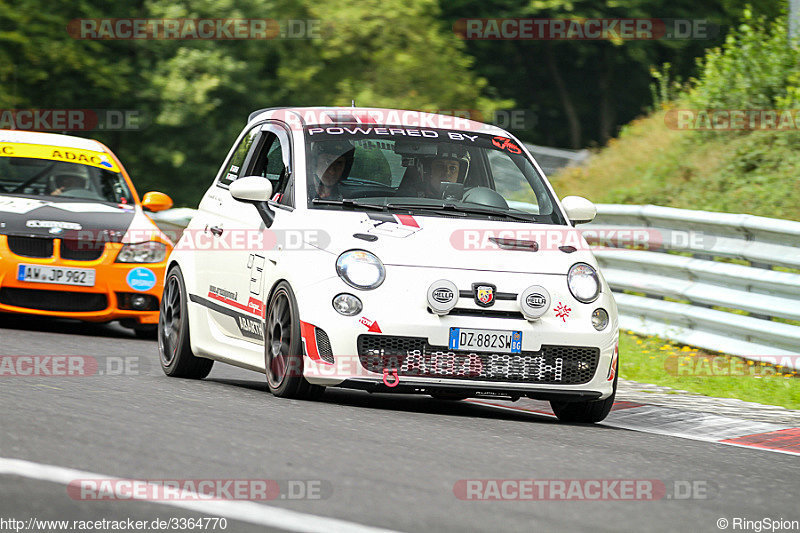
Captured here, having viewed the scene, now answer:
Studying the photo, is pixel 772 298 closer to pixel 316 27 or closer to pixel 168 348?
pixel 168 348

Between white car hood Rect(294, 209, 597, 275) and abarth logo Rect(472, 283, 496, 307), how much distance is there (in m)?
0.12

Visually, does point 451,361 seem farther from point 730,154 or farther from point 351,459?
point 730,154

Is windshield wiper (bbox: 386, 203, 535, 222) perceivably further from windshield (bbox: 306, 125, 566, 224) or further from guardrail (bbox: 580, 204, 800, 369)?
guardrail (bbox: 580, 204, 800, 369)

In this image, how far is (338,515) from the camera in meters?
5.11

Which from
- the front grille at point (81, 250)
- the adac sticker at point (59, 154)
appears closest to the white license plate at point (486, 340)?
the front grille at point (81, 250)

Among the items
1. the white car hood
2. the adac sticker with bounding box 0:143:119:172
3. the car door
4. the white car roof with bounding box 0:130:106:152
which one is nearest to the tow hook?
the white car hood

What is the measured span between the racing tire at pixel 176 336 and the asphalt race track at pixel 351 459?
2.47ft

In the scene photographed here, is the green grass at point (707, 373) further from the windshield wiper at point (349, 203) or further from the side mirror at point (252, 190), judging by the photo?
the side mirror at point (252, 190)

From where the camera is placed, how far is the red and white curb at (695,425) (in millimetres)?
8141

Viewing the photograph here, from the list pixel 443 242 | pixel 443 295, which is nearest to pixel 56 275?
pixel 443 242

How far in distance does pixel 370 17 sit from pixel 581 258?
32.3 m

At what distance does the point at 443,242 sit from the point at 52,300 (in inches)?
210

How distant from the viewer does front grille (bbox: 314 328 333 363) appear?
7984 mm

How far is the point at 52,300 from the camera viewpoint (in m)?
12.5
